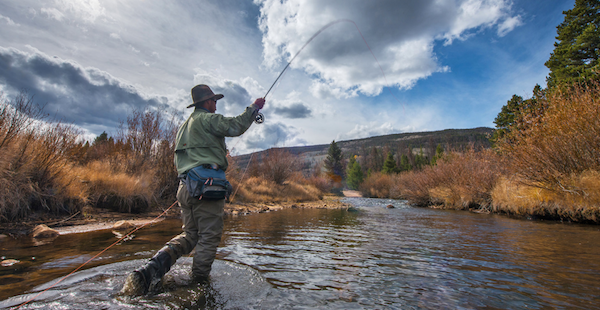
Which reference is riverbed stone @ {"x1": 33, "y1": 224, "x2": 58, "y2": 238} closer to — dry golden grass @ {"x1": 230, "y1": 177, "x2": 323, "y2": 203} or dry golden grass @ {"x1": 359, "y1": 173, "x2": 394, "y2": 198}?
dry golden grass @ {"x1": 230, "y1": 177, "x2": 323, "y2": 203}

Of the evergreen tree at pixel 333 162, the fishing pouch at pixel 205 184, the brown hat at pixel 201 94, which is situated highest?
the evergreen tree at pixel 333 162

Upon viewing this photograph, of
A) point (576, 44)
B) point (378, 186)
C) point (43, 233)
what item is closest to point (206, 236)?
point (43, 233)

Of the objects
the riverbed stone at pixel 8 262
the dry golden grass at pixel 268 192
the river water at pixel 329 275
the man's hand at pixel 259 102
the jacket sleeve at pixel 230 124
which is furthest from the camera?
the dry golden grass at pixel 268 192

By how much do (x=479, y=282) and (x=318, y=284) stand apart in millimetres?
→ 1927

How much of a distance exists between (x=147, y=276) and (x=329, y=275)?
2144 mm

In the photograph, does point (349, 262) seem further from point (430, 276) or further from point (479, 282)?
point (479, 282)

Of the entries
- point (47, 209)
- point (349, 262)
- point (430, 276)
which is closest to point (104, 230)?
point (47, 209)

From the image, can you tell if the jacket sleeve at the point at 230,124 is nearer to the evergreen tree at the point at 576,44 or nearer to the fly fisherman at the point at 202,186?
the fly fisherman at the point at 202,186

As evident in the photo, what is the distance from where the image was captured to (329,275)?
141 inches

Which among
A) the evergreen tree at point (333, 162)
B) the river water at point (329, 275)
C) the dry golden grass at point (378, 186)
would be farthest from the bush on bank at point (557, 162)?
the evergreen tree at point (333, 162)

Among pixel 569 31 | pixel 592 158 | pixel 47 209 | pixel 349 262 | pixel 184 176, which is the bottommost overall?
pixel 349 262

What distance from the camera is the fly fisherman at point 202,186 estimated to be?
9.82ft

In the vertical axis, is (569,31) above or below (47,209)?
above

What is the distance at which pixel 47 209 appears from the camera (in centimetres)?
748
